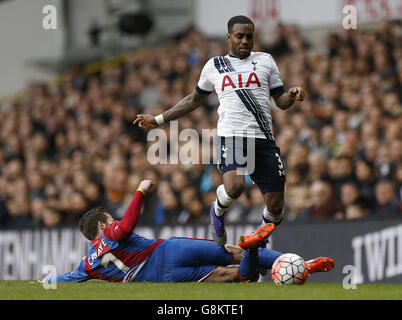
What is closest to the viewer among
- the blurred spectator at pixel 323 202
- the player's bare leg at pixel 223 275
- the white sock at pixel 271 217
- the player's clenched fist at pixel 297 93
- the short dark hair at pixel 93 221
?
the player's clenched fist at pixel 297 93

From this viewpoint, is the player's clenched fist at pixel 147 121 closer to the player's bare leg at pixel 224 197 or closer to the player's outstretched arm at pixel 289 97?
the player's bare leg at pixel 224 197

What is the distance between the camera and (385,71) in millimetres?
13133

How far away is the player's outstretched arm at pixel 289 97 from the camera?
24.9 ft

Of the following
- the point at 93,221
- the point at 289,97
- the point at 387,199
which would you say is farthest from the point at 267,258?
the point at 387,199

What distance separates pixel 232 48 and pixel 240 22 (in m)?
0.31

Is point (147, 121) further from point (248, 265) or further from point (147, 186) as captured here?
point (248, 265)

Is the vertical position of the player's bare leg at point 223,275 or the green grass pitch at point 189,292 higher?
the green grass pitch at point 189,292

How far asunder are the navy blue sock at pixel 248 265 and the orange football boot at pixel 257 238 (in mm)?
317

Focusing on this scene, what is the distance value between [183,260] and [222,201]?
77 centimetres

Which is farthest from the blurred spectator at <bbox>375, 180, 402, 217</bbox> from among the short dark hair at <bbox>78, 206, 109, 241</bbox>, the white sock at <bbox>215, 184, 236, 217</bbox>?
the short dark hair at <bbox>78, 206, 109, 241</bbox>

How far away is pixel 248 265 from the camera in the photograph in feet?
26.1

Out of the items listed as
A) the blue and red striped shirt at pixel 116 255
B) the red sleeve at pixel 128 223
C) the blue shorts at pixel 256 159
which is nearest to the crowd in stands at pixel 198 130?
the red sleeve at pixel 128 223
